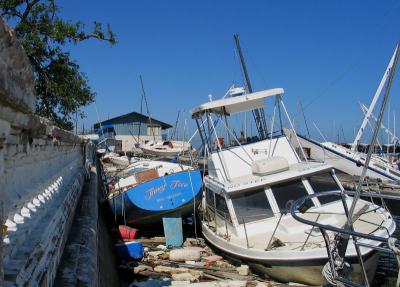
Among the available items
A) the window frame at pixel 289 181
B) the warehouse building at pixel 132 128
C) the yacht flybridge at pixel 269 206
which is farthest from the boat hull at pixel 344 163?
the warehouse building at pixel 132 128

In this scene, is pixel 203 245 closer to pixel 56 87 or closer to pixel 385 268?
pixel 385 268

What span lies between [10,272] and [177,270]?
25.9 ft

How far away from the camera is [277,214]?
922 cm

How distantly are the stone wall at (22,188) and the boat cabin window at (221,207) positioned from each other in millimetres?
6357

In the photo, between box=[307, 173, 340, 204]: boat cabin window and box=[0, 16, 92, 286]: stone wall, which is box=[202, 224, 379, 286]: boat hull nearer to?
box=[307, 173, 340, 204]: boat cabin window

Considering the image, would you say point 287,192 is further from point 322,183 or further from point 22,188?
point 22,188

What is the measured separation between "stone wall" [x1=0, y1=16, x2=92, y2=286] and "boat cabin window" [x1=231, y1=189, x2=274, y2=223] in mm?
6059

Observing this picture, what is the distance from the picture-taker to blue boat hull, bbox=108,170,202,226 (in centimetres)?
1195

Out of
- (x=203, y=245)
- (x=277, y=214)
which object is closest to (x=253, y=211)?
(x=277, y=214)

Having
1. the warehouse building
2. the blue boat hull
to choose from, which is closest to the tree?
the blue boat hull

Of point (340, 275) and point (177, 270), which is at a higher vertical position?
point (340, 275)

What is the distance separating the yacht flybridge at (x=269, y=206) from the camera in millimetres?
7832

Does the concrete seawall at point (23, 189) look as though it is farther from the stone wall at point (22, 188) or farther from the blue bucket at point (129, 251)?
the blue bucket at point (129, 251)

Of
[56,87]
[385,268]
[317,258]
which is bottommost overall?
[385,268]
